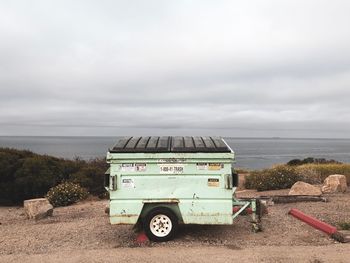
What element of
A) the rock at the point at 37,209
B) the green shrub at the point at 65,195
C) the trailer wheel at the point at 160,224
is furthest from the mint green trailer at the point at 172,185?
the green shrub at the point at 65,195

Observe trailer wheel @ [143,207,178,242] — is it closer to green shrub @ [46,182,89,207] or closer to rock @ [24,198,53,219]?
rock @ [24,198,53,219]

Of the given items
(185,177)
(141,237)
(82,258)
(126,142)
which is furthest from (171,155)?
(82,258)

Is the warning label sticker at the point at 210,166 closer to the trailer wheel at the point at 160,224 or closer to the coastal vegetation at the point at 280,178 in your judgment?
the trailer wheel at the point at 160,224

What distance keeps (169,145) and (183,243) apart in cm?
208

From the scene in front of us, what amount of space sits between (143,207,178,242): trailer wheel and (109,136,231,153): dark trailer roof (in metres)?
1.27

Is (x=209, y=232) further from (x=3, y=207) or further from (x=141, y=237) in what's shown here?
(x=3, y=207)

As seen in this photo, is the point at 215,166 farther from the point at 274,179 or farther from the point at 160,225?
the point at 274,179

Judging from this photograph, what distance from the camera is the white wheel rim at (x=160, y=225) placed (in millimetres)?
9047

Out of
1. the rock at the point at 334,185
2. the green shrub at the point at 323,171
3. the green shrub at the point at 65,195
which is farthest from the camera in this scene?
the green shrub at the point at 323,171

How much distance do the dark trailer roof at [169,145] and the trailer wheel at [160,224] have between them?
50.1 inches

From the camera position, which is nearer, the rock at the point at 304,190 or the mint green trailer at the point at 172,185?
the mint green trailer at the point at 172,185

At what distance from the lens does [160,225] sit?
9.09 metres

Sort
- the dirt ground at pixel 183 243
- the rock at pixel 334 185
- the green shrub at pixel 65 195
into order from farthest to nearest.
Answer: the rock at pixel 334 185, the green shrub at pixel 65 195, the dirt ground at pixel 183 243

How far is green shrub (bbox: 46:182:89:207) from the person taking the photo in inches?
668
